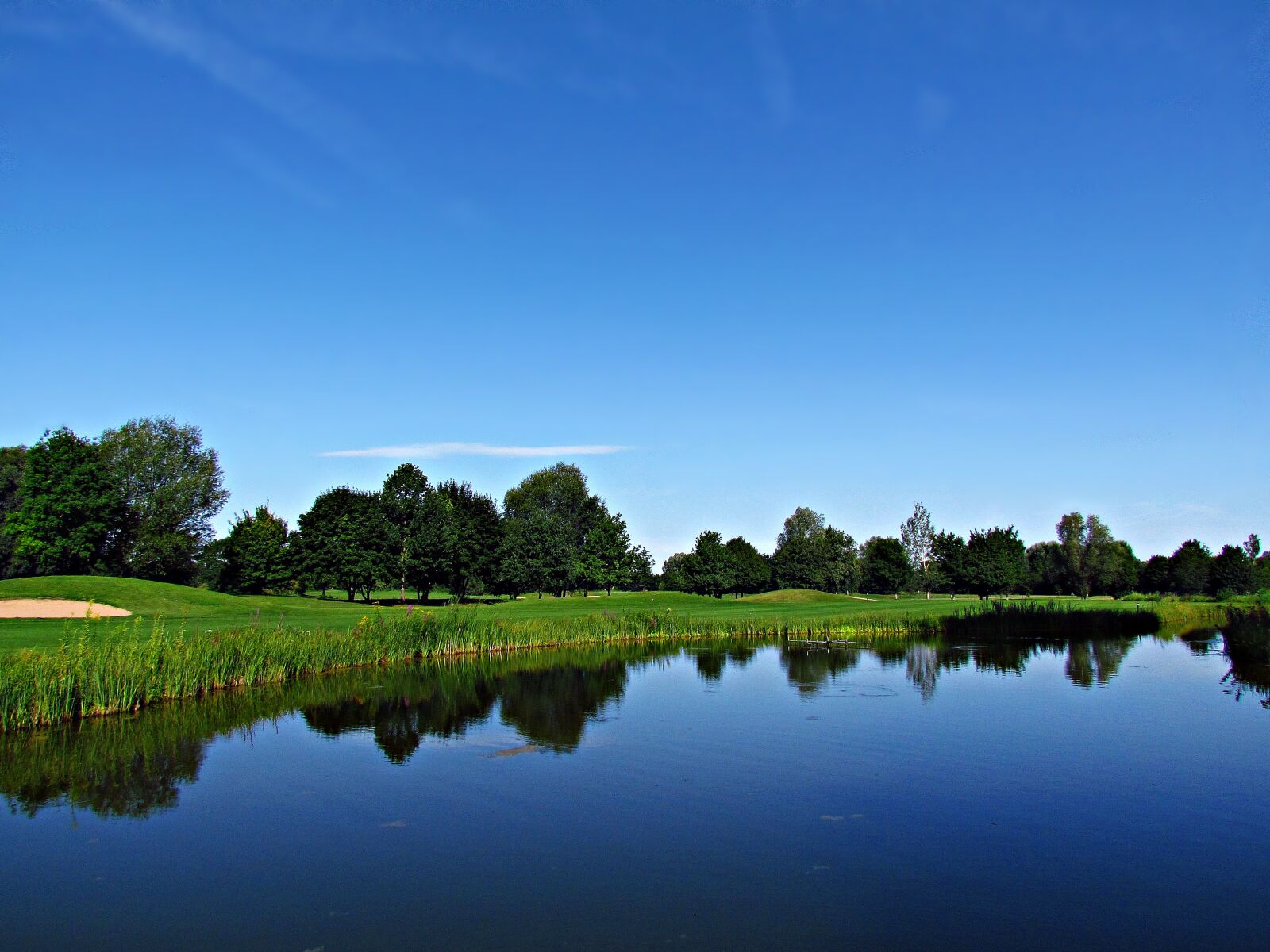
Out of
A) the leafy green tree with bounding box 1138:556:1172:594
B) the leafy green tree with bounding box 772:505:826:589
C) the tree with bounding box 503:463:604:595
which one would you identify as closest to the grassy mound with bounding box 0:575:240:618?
the tree with bounding box 503:463:604:595

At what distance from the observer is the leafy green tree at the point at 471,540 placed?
58938 millimetres

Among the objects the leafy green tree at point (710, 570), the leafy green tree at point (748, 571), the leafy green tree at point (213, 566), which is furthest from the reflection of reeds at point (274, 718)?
the leafy green tree at point (748, 571)

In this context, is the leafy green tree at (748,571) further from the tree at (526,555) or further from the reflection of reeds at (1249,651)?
the reflection of reeds at (1249,651)

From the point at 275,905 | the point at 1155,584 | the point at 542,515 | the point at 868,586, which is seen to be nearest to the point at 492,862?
the point at 275,905

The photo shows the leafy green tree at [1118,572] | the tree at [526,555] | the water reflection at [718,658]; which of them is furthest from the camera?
the leafy green tree at [1118,572]

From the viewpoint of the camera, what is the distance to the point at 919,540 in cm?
9162

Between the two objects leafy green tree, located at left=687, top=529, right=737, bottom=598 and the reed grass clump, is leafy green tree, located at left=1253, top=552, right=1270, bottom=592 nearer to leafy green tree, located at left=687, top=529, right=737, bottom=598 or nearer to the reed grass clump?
leafy green tree, located at left=687, top=529, right=737, bottom=598

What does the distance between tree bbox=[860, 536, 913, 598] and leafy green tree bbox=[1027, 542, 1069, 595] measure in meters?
17.3

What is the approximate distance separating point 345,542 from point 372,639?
36212 millimetres

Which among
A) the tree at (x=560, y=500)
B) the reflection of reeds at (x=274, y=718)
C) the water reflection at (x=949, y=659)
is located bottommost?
the reflection of reeds at (x=274, y=718)

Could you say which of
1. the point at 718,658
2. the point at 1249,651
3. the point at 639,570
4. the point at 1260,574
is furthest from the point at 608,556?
the point at 1260,574

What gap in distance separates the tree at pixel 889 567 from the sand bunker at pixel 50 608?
70504mm

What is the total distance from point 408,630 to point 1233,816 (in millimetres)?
22407

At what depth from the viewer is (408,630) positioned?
27.1m
